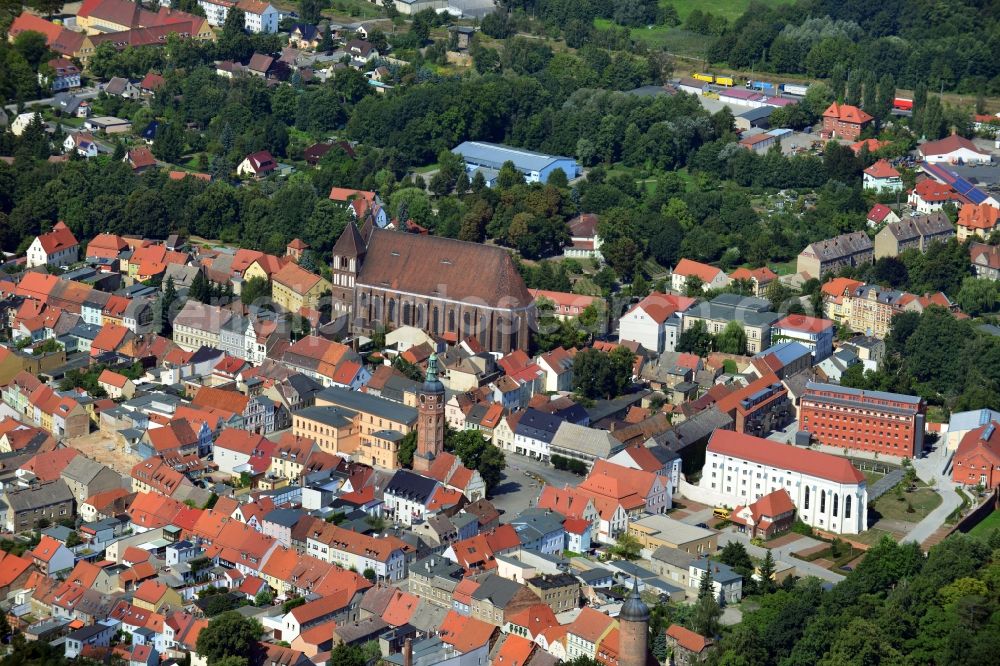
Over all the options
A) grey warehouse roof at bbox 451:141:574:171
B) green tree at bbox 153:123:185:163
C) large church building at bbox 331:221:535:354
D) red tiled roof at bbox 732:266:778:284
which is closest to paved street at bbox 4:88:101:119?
green tree at bbox 153:123:185:163

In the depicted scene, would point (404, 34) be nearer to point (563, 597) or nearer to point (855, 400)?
point (855, 400)

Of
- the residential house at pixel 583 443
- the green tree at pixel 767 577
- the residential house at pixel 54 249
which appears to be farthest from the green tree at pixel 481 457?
the residential house at pixel 54 249

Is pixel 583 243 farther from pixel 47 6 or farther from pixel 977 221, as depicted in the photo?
pixel 47 6

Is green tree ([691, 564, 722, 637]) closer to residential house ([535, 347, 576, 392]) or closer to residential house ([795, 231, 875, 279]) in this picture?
residential house ([535, 347, 576, 392])

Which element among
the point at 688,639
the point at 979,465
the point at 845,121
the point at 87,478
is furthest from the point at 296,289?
the point at 845,121

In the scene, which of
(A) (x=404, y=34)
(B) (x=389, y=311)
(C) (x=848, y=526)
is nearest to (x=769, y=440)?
(C) (x=848, y=526)

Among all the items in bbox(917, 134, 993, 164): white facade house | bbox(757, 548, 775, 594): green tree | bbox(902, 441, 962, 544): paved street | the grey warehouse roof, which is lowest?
bbox(902, 441, 962, 544): paved street
